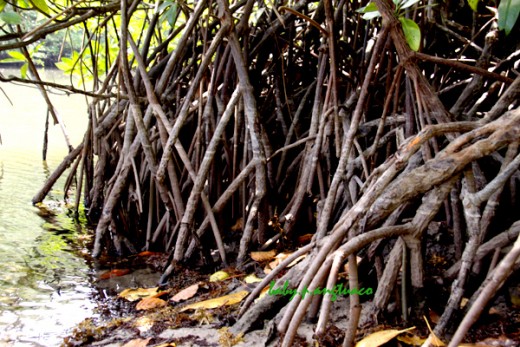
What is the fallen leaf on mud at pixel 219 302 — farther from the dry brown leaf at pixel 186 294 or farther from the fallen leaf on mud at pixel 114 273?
the fallen leaf on mud at pixel 114 273

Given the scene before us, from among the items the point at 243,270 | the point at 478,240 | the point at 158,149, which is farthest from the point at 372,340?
the point at 158,149

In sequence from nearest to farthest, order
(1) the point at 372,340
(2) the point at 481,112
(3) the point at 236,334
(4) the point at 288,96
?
1. (1) the point at 372,340
2. (3) the point at 236,334
3. (2) the point at 481,112
4. (4) the point at 288,96

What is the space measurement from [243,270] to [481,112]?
4.57 ft

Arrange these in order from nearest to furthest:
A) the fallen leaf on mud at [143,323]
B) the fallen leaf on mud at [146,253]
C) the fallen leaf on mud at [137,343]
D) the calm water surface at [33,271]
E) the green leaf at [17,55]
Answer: the fallen leaf on mud at [137,343] → the fallen leaf on mud at [143,323] → the calm water surface at [33,271] → the green leaf at [17,55] → the fallen leaf on mud at [146,253]

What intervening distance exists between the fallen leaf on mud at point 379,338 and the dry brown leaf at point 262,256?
1133mm

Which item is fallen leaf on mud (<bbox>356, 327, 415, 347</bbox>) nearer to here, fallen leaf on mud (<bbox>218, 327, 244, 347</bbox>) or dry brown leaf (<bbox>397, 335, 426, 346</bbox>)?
dry brown leaf (<bbox>397, 335, 426, 346</bbox>)

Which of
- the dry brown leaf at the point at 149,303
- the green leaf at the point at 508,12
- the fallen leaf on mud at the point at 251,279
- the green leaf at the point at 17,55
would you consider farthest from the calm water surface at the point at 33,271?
the green leaf at the point at 508,12

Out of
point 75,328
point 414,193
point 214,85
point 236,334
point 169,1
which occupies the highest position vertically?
point 169,1

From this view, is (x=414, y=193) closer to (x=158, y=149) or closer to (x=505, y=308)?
(x=505, y=308)

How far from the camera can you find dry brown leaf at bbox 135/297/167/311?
7.70 ft

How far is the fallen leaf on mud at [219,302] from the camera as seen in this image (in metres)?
2.13

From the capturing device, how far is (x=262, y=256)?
2697mm

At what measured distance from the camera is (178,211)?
2.93 m

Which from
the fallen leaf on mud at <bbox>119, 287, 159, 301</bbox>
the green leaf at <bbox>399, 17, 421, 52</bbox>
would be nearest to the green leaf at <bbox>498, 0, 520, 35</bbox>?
the green leaf at <bbox>399, 17, 421, 52</bbox>
